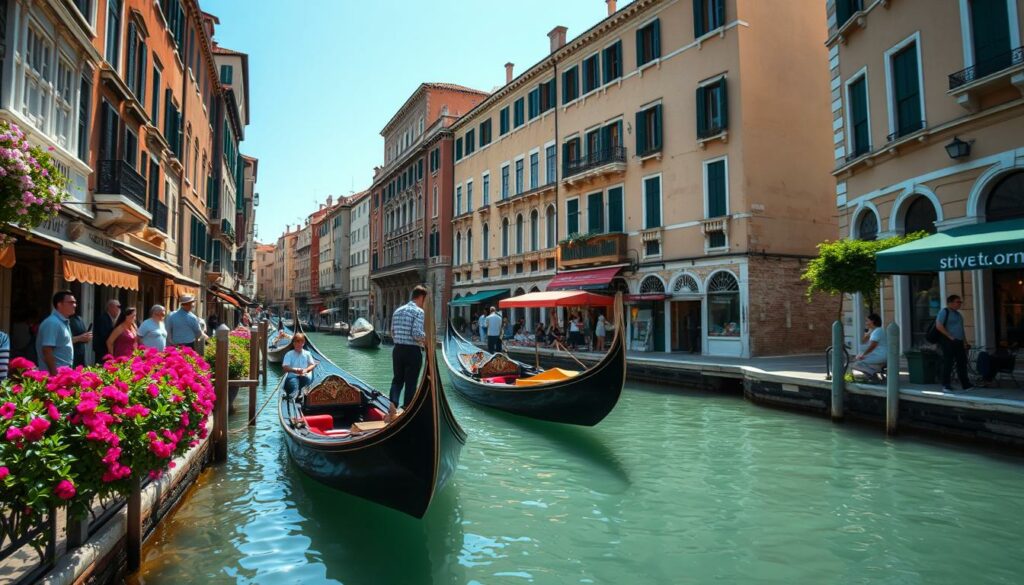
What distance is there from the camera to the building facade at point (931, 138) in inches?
316

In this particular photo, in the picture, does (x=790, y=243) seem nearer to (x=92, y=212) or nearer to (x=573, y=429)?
(x=573, y=429)

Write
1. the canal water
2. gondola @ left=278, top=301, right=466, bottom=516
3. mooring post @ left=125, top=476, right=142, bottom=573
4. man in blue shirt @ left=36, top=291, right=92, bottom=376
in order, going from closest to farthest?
→ mooring post @ left=125, top=476, right=142, bottom=573, the canal water, gondola @ left=278, top=301, right=466, bottom=516, man in blue shirt @ left=36, top=291, right=92, bottom=376

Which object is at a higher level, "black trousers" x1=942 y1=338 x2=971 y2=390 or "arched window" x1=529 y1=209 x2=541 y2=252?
"arched window" x1=529 y1=209 x2=541 y2=252

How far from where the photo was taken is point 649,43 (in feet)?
54.2

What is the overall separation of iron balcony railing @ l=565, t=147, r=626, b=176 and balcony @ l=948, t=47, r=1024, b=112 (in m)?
9.14

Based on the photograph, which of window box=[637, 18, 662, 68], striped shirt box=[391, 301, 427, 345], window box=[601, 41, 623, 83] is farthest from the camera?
window box=[601, 41, 623, 83]

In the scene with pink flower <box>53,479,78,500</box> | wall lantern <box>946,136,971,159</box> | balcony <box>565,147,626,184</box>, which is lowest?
pink flower <box>53,479,78,500</box>

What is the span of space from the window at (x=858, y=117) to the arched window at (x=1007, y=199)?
8.67ft

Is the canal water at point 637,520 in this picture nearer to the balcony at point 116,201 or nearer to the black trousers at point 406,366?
the black trousers at point 406,366

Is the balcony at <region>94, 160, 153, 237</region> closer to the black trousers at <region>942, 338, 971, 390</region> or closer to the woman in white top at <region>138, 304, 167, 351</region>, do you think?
the woman in white top at <region>138, 304, 167, 351</region>

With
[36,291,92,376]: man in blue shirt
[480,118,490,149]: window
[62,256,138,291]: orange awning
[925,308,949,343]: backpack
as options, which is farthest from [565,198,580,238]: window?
[36,291,92,376]: man in blue shirt

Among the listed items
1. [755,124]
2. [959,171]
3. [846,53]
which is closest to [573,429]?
[959,171]

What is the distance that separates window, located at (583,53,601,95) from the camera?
1835 centimetres

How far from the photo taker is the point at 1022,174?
25.9 feet
